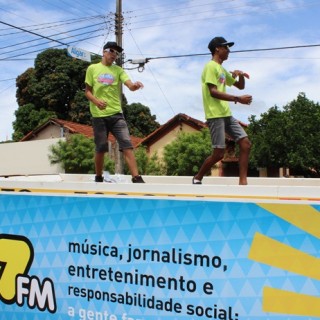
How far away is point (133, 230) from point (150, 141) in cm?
2825

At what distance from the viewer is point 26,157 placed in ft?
74.8

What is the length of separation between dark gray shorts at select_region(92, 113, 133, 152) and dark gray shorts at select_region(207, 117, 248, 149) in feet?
2.42

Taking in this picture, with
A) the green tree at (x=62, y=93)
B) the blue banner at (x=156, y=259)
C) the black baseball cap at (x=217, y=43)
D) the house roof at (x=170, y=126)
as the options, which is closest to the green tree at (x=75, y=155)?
the house roof at (x=170, y=126)

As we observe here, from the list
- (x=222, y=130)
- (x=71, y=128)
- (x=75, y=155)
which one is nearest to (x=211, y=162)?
(x=222, y=130)

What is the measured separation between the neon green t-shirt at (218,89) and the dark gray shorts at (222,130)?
0.05 meters

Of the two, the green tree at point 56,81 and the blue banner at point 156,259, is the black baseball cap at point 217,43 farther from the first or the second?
the green tree at point 56,81

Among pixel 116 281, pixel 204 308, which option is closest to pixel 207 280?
pixel 204 308

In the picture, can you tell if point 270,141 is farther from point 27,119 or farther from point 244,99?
point 244,99

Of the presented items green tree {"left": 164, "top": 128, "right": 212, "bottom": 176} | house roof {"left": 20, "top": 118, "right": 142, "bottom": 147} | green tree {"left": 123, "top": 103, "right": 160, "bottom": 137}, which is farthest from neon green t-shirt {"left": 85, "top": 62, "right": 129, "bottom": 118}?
green tree {"left": 123, "top": 103, "right": 160, "bottom": 137}

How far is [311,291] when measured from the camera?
1922 mm

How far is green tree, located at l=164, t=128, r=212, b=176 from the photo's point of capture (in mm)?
22141

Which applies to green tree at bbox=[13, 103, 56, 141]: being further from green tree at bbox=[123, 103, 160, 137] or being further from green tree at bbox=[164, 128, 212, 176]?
green tree at bbox=[164, 128, 212, 176]

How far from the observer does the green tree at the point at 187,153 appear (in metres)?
22.1

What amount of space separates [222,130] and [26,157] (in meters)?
20.5
